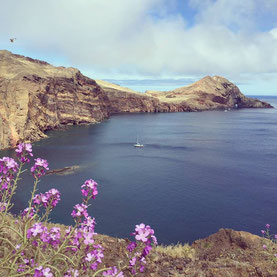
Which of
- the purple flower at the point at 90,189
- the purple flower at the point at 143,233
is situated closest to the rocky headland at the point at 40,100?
the purple flower at the point at 90,189

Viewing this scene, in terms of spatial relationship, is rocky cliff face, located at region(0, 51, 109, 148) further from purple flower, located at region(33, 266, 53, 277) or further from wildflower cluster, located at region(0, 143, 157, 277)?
purple flower, located at region(33, 266, 53, 277)

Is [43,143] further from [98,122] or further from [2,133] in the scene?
[98,122]

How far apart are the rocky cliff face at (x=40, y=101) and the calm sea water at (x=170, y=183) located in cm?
880

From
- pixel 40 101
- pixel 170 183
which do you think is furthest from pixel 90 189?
pixel 40 101

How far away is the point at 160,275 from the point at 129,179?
39.0 meters

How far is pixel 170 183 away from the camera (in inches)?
1890

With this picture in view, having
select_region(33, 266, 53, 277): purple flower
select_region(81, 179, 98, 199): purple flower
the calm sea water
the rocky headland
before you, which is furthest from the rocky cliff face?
select_region(33, 266, 53, 277): purple flower

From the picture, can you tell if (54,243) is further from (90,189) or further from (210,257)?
(210,257)

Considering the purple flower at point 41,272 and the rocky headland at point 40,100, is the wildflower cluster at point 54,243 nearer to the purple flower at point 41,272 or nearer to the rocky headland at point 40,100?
the purple flower at point 41,272

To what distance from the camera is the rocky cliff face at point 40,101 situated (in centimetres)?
8161

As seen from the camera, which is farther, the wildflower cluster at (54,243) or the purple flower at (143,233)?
the wildflower cluster at (54,243)

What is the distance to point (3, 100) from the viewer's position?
84.7 metres

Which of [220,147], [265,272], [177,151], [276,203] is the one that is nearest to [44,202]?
[265,272]

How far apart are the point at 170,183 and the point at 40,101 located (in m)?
71.2
